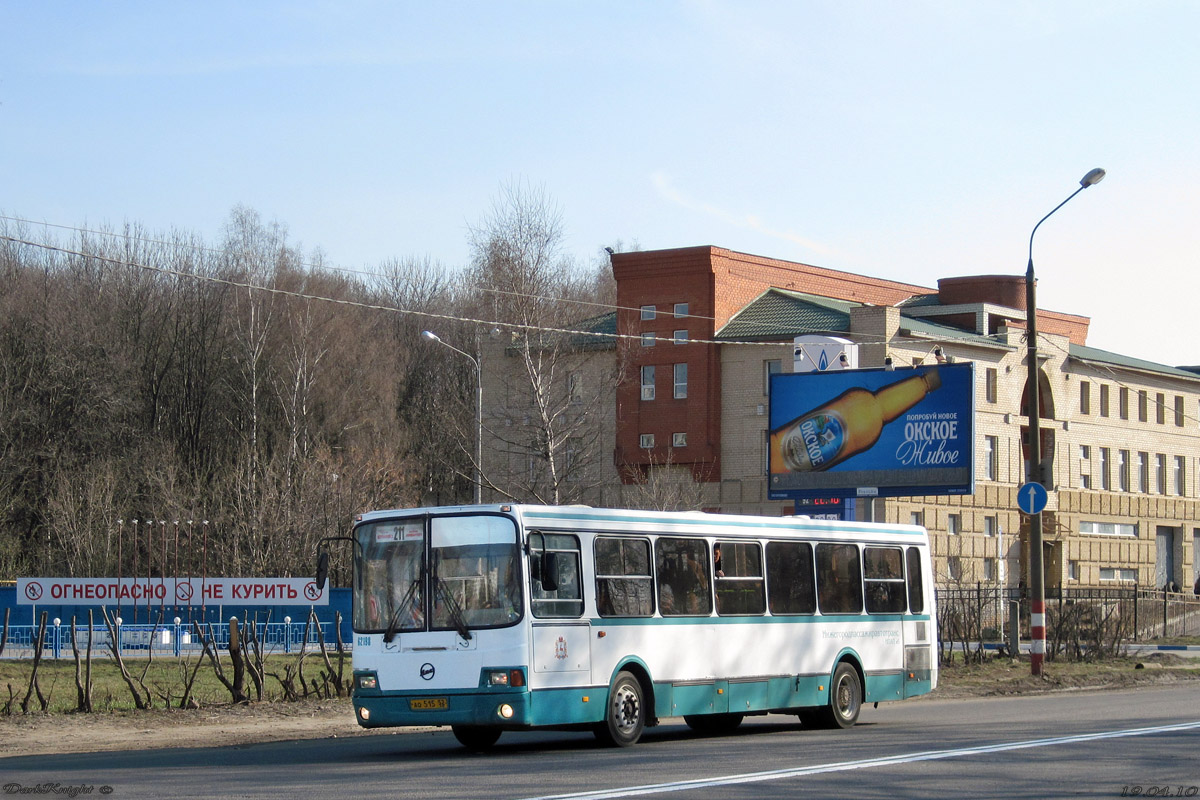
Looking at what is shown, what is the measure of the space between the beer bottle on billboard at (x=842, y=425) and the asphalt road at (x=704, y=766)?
1618cm

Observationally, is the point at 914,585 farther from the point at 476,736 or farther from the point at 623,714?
the point at 476,736

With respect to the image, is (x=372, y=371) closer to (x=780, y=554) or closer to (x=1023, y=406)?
(x=1023, y=406)

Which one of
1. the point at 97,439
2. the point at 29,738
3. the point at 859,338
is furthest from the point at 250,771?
the point at 97,439

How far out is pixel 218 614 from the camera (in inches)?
1471

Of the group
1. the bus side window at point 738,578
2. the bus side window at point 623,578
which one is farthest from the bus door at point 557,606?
the bus side window at point 738,578

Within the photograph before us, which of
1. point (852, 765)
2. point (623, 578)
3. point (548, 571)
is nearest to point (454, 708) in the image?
point (548, 571)

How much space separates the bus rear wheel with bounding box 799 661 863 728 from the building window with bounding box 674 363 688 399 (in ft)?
143

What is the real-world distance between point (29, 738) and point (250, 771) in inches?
233

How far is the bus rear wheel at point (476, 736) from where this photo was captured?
16016 millimetres

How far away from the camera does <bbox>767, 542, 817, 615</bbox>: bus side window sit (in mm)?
18156

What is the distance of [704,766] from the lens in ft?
44.0

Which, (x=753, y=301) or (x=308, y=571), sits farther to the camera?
(x=753, y=301)

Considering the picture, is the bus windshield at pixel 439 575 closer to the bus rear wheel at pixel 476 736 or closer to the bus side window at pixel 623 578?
the bus side window at pixel 623 578

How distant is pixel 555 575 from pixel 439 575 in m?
1.19
